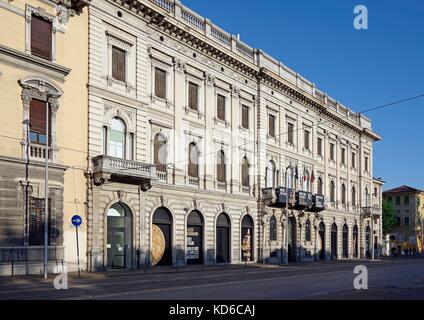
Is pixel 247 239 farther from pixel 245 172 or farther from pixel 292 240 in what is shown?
pixel 292 240

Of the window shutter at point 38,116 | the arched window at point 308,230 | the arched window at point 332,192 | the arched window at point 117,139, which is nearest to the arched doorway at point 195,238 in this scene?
the arched window at point 117,139

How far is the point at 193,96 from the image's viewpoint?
45375 mm

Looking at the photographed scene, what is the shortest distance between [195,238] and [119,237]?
8.62 meters

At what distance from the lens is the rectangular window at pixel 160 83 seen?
4162 centimetres

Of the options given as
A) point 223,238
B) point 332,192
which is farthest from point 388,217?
point 223,238

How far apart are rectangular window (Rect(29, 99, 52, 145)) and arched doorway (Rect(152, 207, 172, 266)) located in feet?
36.5

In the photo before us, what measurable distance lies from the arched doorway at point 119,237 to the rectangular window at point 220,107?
45.2 feet

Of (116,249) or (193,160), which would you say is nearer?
(116,249)

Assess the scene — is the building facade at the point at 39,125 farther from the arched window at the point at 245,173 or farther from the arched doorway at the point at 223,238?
the arched window at the point at 245,173

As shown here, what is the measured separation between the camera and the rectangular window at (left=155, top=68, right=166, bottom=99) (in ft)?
137

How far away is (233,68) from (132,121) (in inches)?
566

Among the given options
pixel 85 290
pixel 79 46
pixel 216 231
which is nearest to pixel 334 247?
pixel 216 231

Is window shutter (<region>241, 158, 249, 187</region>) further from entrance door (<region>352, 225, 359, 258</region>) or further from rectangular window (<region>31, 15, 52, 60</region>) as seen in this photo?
entrance door (<region>352, 225, 359, 258</region>)

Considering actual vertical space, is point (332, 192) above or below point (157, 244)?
above
